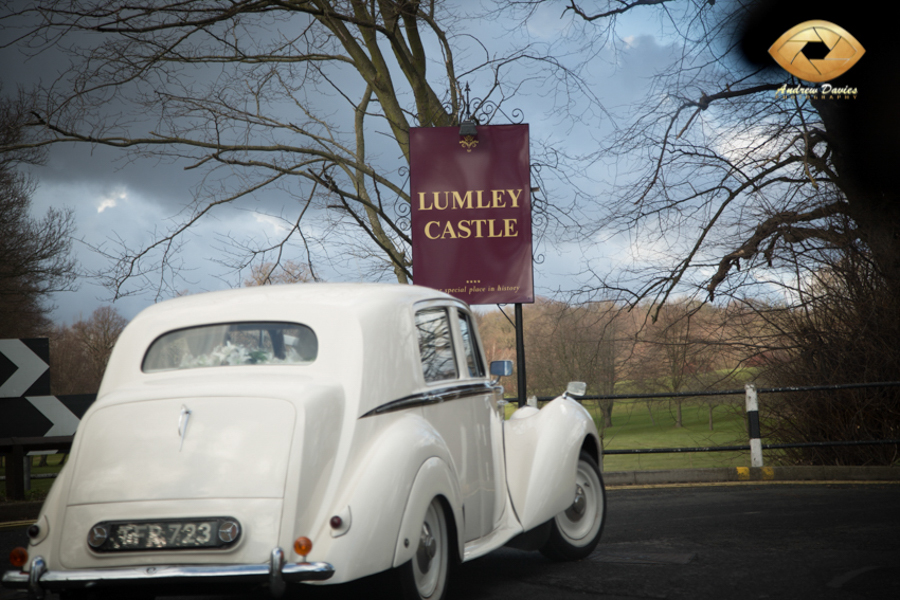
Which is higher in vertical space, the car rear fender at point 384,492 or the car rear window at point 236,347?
the car rear window at point 236,347

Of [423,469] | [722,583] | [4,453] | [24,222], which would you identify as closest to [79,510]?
[423,469]

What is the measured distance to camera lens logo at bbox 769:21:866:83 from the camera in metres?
15.2

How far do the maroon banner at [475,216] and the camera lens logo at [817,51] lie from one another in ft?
23.7

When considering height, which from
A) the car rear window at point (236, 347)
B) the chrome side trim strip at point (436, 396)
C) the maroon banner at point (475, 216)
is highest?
the maroon banner at point (475, 216)

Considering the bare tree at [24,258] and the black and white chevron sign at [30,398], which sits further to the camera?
the bare tree at [24,258]

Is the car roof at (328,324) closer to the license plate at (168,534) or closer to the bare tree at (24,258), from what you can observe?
the license plate at (168,534)

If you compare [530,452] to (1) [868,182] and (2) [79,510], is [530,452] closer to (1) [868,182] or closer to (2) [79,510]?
(2) [79,510]

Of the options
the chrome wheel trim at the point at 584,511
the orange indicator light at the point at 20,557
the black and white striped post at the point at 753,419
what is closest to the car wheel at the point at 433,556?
the chrome wheel trim at the point at 584,511

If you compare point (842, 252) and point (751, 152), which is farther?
point (751, 152)

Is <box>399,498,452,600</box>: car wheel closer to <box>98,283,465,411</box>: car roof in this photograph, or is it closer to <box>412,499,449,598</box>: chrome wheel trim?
<box>412,499,449,598</box>: chrome wheel trim

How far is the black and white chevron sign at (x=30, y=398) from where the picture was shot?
374 inches

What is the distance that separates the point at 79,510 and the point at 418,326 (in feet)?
7.03

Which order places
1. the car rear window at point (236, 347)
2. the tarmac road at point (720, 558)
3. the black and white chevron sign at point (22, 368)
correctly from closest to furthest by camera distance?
the car rear window at point (236, 347), the tarmac road at point (720, 558), the black and white chevron sign at point (22, 368)

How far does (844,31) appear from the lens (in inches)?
615
